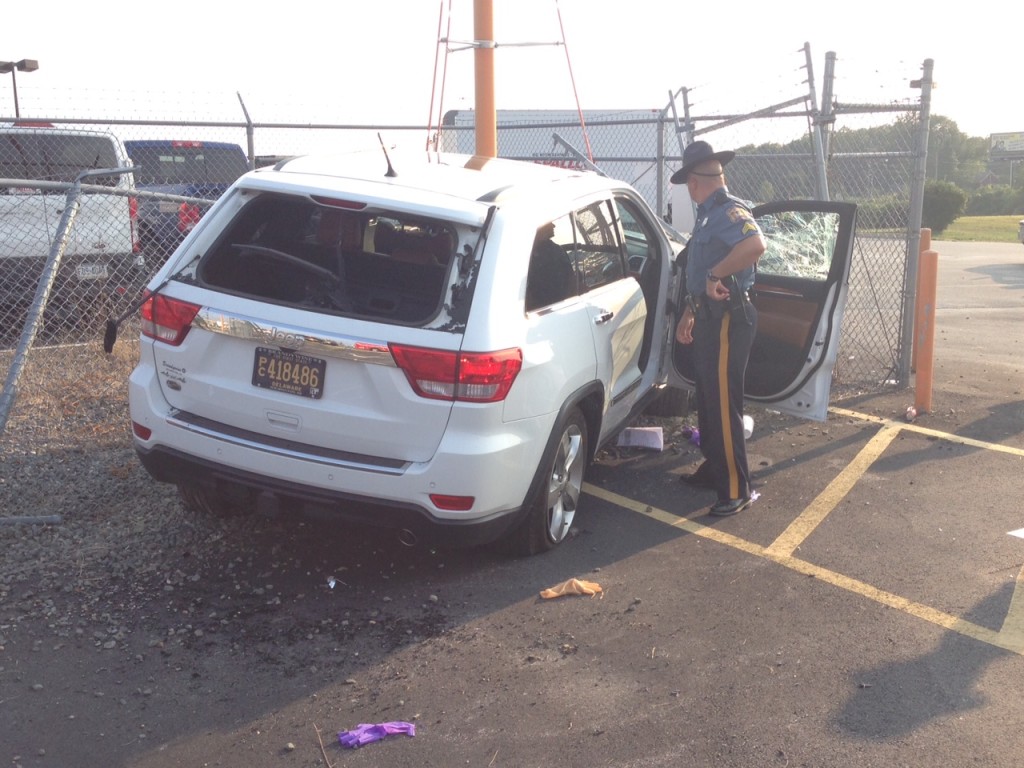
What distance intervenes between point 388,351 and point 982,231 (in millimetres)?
34792

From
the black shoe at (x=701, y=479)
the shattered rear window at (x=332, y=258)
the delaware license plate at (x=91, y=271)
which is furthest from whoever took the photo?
the delaware license plate at (x=91, y=271)

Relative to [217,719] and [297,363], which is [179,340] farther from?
[217,719]

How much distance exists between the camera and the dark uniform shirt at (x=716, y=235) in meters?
5.14

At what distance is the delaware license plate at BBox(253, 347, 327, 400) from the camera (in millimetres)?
3994

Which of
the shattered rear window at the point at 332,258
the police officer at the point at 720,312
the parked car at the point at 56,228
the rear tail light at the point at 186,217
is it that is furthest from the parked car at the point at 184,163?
the police officer at the point at 720,312

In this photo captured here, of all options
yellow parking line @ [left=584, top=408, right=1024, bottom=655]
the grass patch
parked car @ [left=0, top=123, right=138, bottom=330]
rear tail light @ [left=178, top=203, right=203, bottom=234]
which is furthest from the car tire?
the grass patch

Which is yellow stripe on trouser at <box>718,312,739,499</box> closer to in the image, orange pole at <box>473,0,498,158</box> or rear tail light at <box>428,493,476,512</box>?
rear tail light at <box>428,493,476,512</box>

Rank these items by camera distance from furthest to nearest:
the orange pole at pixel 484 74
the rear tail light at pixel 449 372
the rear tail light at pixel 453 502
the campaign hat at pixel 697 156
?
the orange pole at pixel 484 74 < the campaign hat at pixel 697 156 < the rear tail light at pixel 453 502 < the rear tail light at pixel 449 372

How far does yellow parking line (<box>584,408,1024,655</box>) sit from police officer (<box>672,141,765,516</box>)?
0.32 metres

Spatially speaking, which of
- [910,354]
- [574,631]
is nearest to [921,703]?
[574,631]

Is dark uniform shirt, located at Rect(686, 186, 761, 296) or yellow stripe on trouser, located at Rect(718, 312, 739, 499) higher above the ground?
dark uniform shirt, located at Rect(686, 186, 761, 296)

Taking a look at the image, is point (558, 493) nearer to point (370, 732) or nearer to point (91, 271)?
point (370, 732)

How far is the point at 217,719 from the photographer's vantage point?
338 cm

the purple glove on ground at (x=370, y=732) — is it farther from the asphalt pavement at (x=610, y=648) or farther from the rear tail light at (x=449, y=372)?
the rear tail light at (x=449, y=372)
